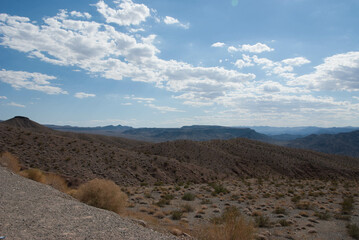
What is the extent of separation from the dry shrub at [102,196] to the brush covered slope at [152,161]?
8.18m

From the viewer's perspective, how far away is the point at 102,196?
35.8ft

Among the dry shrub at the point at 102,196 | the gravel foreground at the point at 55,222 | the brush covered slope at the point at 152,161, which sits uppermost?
the gravel foreground at the point at 55,222

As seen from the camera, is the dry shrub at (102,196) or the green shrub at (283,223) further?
the green shrub at (283,223)

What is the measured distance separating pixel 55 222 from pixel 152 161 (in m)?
30.6

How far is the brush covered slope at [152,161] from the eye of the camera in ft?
89.7

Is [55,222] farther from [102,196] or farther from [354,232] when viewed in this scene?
[354,232]

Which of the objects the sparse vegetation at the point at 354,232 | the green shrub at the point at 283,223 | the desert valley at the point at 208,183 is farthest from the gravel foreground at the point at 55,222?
the sparse vegetation at the point at 354,232

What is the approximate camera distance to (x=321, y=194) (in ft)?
74.1

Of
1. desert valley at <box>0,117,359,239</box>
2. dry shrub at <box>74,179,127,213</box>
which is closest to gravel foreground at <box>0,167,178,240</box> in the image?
desert valley at <box>0,117,359,239</box>

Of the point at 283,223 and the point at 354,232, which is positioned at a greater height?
the point at 354,232

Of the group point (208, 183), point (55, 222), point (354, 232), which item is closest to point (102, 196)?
point (55, 222)

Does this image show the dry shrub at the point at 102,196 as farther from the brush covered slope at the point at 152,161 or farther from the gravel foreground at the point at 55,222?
the brush covered slope at the point at 152,161

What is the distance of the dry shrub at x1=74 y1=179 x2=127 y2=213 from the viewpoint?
10836 millimetres

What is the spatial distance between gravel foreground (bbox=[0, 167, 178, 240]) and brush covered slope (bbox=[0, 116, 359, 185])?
10.3 meters
